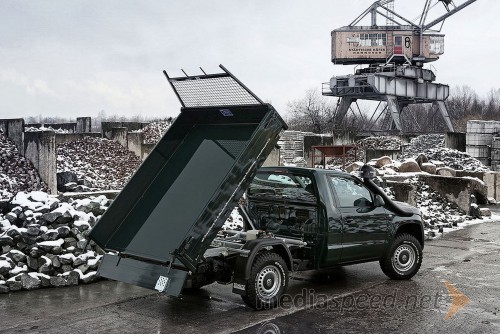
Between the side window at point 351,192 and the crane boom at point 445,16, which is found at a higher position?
the crane boom at point 445,16

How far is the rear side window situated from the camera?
28.2 ft

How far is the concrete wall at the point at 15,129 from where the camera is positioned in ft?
68.3

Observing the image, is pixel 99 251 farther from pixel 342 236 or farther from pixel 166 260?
pixel 342 236

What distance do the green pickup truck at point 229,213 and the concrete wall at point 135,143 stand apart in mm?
23118

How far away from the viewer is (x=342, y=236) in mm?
8656

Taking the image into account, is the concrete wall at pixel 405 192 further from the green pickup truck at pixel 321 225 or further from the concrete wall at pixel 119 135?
the concrete wall at pixel 119 135

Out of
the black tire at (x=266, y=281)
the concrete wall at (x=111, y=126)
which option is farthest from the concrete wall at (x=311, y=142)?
the black tire at (x=266, y=281)

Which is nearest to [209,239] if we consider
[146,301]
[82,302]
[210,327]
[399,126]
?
[210,327]

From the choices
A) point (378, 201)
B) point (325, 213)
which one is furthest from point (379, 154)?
point (325, 213)

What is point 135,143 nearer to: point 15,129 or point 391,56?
Answer: point 15,129

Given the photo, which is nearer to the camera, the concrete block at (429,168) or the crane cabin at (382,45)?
the concrete block at (429,168)

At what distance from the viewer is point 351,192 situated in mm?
9180

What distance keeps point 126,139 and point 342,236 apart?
2546 cm

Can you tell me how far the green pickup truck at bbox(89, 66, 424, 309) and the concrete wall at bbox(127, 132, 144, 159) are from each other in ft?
75.8
